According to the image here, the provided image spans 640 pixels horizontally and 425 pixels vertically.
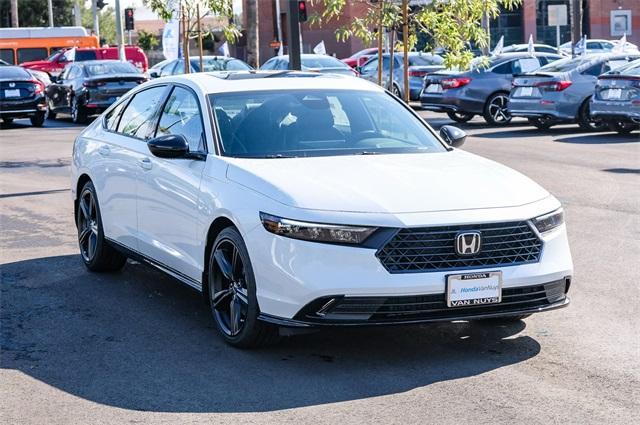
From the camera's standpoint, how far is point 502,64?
26.7 meters

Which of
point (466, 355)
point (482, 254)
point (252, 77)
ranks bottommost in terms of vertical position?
point (466, 355)

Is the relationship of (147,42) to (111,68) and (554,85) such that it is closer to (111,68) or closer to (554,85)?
(111,68)

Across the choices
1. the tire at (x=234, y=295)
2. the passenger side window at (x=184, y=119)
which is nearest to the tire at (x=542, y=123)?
the passenger side window at (x=184, y=119)

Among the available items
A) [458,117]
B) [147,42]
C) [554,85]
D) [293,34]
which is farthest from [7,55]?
[293,34]

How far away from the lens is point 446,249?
253 inches

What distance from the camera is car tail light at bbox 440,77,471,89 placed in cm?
2620

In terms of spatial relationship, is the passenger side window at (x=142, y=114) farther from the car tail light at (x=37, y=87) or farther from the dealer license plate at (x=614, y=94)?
the car tail light at (x=37, y=87)

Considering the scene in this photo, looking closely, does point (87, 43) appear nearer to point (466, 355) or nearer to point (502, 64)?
point (502, 64)

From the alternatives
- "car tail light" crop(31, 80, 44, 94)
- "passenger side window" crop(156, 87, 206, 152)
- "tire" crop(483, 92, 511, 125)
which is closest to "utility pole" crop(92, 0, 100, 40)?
"car tail light" crop(31, 80, 44, 94)

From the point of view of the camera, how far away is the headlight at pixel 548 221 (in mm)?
6758

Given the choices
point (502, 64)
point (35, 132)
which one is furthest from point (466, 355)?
point (35, 132)

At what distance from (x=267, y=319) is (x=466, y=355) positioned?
1.15 meters

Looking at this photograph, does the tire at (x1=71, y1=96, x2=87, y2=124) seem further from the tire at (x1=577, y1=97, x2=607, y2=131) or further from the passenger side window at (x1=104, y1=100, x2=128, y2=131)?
the passenger side window at (x1=104, y1=100, x2=128, y2=131)

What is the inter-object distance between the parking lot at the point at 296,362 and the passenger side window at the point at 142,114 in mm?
1176
